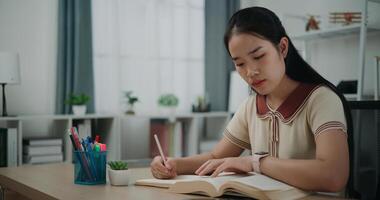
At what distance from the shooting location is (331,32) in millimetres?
3283

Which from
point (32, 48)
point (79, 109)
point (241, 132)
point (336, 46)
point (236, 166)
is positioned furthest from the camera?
point (336, 46)

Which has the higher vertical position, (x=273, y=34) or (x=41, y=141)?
(x=273, y=34)

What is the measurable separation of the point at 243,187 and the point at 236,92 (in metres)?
3.05

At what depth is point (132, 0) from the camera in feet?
13.0

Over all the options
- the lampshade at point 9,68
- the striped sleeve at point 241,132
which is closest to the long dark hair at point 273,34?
the striped sleeve at point 241,132

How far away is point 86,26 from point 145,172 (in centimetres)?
240

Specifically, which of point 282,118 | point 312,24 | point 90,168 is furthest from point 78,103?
point 282,118

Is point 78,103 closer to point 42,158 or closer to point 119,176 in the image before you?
point 42,158

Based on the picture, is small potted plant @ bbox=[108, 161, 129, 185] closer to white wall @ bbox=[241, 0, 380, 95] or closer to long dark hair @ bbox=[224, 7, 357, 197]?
long dark hair @ bbox=[224, 7, 357, 197]

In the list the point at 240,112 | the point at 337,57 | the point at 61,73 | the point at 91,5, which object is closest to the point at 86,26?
the point at 91,5

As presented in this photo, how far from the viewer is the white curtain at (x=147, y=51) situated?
Result: 12.6 ft

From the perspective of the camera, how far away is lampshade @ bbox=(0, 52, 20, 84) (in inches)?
121

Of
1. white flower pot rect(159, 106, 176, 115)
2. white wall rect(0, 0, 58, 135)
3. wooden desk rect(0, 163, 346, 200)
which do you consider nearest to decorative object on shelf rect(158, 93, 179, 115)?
white flower pot rect(159, 106, 176, 115)

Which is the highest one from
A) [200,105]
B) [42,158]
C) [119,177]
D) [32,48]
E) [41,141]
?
[32,48]
